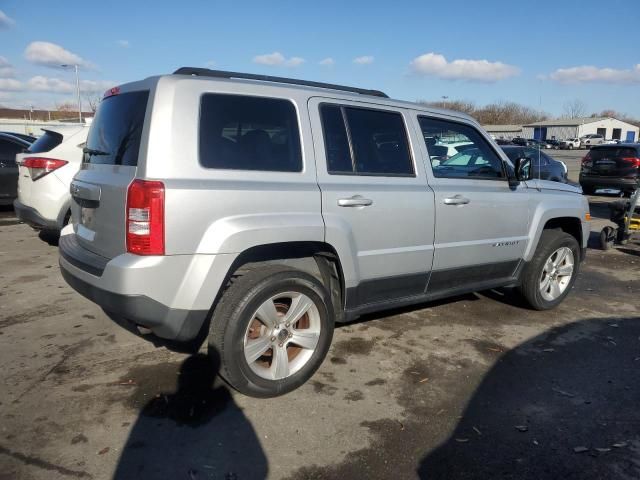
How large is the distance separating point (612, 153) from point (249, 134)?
14.4 m

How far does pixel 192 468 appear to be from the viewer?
2545 millimetres

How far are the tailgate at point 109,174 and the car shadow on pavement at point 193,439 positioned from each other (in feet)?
3.28

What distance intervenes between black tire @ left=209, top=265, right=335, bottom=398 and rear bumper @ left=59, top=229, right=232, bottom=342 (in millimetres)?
143

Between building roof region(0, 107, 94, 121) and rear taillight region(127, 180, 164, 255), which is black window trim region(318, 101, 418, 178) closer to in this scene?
rear taillight region(127, 180, 164, 255)

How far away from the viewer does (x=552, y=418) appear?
10.1 ft

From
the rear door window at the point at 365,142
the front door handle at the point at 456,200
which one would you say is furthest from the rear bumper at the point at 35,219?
the front door handle at the point at 456,200

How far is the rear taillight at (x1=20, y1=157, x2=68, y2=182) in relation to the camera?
20.5 feet

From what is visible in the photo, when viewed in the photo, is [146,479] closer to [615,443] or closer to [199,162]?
[199,162]

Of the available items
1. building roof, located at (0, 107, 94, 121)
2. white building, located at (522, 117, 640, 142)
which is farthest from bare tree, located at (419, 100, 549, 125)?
building roof, located at (0, 107, 94, 121)

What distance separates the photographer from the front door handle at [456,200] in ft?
13.0

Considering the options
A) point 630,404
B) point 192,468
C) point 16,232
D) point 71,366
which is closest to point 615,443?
point 630,404

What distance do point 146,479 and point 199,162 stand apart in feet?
5.51

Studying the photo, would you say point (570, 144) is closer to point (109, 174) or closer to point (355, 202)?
point (355, 202)

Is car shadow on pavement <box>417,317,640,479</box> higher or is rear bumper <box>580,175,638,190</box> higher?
rear bumper <box>580,175,638,190</box>
